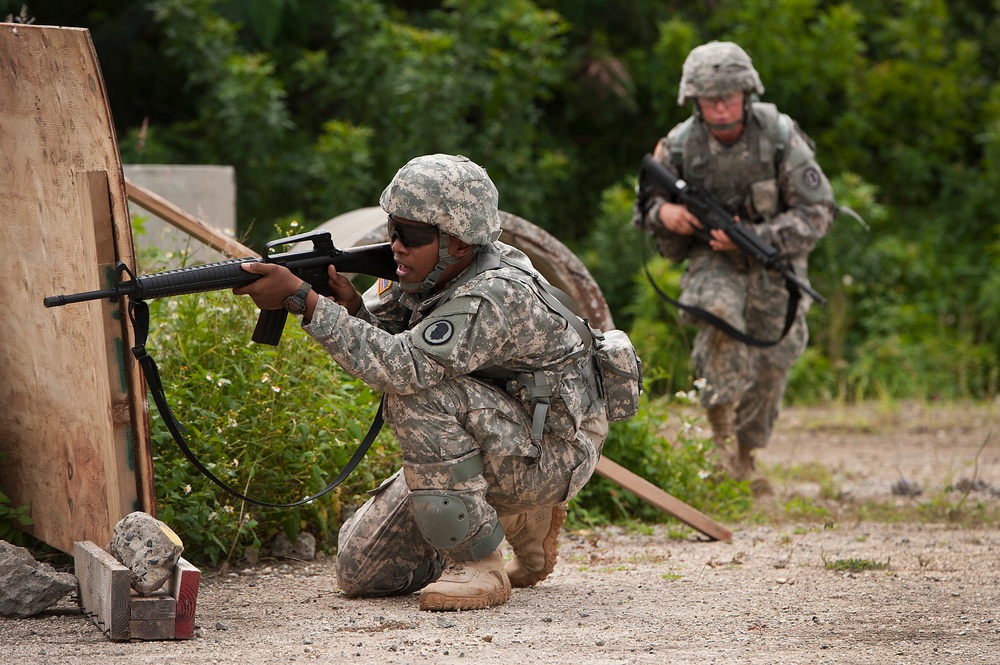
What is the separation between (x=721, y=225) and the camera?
18.8 feet

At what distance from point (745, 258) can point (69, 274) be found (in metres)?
3.54

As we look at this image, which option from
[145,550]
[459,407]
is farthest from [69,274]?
[459,407]

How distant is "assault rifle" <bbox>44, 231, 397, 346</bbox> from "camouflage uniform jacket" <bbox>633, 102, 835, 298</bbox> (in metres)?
2.70

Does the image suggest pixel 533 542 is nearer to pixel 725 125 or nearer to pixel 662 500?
pixel 662 500

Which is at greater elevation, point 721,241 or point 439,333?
point 721,241

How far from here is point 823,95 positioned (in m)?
10.9

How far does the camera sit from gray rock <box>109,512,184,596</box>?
9.96 ft

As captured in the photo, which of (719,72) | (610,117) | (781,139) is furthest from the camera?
(610,117)

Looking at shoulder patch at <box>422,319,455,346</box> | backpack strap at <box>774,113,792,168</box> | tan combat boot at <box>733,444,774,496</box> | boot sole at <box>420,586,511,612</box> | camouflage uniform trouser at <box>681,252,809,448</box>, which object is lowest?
tan combat boot at <box>733,444,774,496</box>

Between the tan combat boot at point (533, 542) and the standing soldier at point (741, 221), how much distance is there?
86.9 inches

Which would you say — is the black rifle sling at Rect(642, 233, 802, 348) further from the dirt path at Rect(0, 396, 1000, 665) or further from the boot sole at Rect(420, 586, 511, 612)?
the boot sole at Rect(420, 586, 511, 612)

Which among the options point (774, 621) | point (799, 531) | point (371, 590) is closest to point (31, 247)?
point (371, 590)

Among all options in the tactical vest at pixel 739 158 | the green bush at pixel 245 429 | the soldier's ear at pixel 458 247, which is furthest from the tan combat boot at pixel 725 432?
the soldier's ear at pixel 458 247

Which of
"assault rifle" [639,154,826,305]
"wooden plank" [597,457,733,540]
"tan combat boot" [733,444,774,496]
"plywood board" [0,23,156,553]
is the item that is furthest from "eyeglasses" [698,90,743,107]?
"plywood board" [0,23,156,553]
